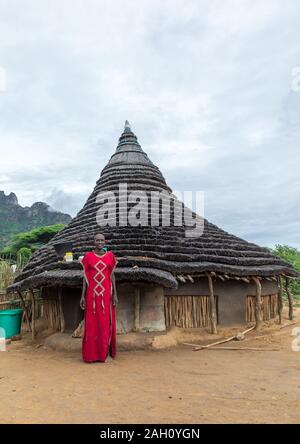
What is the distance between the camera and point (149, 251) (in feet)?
26.5

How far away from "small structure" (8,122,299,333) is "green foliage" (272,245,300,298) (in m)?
8.93

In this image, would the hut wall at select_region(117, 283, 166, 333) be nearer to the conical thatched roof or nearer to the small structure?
the small structure

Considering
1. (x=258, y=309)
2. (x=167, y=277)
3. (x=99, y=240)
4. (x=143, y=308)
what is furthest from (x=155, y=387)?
(x=258, y=309)

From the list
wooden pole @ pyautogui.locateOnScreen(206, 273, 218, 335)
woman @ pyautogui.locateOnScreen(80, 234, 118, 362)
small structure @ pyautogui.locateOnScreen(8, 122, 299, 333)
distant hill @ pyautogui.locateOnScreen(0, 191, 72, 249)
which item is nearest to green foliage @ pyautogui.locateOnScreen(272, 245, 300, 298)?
small structure @ pyautogui.locateOnScreen(8, 122, 299, 333)

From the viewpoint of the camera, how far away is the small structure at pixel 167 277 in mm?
7477

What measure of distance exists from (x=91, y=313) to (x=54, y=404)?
2245mm

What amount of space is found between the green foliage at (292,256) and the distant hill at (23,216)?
23179 mm

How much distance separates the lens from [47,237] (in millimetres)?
25734

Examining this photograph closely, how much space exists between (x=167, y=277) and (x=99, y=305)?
1540 millimetres

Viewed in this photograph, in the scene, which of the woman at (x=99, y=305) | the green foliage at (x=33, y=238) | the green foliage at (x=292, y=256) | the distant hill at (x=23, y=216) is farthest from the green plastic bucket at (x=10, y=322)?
the distant hill at (x=23, y=216)

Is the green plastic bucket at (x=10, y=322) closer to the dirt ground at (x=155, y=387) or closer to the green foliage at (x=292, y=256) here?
the dirt ground at (x=155, y=387)

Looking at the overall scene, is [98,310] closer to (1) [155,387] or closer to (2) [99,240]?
(2) [99,240]
